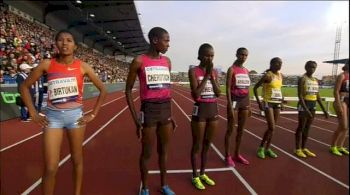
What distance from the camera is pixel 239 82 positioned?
579 cm

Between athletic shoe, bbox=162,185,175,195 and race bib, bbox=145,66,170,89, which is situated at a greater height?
race bib, bbox=145,66,170,89

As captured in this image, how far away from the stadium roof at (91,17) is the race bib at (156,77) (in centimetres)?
2432

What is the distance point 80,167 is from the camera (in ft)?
11.8

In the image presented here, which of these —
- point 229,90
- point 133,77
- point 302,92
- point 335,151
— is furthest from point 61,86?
point 335,151

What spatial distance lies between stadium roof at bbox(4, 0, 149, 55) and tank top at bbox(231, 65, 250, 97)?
2358 centimetres

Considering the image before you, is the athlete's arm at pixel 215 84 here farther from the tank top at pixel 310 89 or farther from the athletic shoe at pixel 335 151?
the athletic shoe at pixel 335 151

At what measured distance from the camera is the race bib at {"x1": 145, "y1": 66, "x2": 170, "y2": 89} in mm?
3932

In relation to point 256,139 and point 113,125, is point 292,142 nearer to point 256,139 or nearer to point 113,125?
point 256,139

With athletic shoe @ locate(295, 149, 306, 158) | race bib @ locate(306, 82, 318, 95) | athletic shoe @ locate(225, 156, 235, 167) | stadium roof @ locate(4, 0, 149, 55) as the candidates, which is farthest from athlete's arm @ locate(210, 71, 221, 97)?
stadium roof @ locate(4, 0, 149, 55)

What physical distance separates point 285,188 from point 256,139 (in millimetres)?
3793

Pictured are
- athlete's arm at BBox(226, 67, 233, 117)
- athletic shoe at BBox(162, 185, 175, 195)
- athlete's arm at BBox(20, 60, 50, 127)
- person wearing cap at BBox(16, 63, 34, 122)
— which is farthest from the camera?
person wearing cap at BBox(16, 63, 34, 122)

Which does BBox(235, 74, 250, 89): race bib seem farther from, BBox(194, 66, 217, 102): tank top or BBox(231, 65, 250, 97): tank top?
BBox(194, 66, 217, 102): tank top

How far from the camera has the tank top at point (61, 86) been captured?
3.37 meters

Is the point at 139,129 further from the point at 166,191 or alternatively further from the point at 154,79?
the point at 166,191
